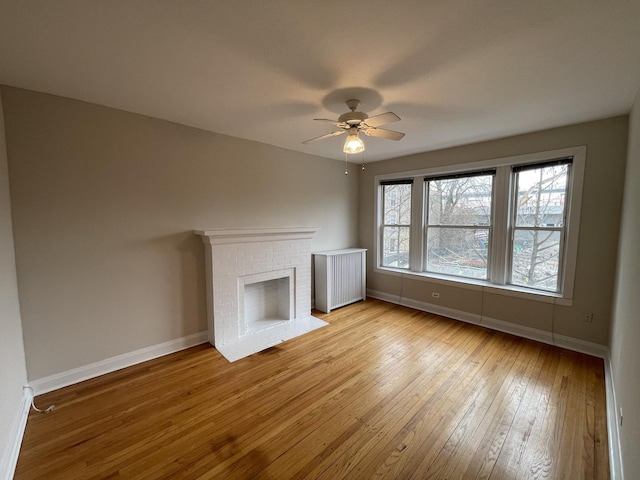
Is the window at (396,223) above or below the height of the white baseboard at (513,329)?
above

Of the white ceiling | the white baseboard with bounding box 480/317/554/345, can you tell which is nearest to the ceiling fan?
the white ceiling

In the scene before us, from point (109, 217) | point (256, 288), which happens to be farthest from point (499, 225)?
point (109, 217)

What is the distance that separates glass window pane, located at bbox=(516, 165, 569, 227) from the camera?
9.96 feet

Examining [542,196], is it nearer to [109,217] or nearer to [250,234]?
[250,234]

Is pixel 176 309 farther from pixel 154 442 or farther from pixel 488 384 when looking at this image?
pixel 488 384

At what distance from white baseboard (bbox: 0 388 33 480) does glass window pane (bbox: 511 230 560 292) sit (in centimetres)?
479

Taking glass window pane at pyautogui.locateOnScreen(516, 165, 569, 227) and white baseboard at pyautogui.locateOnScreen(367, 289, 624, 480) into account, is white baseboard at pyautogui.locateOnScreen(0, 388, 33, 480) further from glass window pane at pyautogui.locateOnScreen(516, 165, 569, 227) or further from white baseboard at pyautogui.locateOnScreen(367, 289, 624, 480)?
glass window pane at pyautogui.locateOnScreen(516, 165, 569, 227)

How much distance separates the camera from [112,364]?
101 inches

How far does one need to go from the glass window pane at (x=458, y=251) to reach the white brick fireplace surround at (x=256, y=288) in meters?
1.98

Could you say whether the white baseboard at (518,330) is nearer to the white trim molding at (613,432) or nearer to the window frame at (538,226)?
the window frame at (538,226)

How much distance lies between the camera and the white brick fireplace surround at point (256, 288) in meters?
3.02

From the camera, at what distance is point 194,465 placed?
160 centimetres

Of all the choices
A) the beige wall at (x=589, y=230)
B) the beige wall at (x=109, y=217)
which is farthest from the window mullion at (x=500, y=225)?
the beige wall at (x=109, y=217)

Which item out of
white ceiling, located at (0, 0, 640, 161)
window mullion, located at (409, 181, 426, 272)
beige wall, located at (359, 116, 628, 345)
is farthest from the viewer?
window mullion, located at (409, 181, 426, 272)
